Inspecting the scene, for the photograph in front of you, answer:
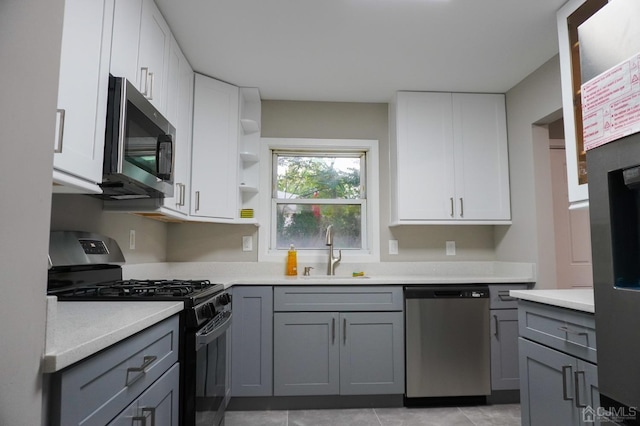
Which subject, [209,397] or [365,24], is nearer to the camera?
[209,397]

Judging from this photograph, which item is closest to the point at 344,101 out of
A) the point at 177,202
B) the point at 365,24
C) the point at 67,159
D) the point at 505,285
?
the point at 365,24

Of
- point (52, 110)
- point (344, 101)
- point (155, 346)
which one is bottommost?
point (155, 346)

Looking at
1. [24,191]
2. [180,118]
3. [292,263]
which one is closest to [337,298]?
[292,263]

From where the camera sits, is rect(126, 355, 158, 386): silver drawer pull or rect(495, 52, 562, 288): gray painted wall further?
rect(495, 52, 562, 288): gray painted wall

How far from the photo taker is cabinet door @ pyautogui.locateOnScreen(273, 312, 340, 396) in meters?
2.61

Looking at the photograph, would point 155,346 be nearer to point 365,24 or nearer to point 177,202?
point 177,202

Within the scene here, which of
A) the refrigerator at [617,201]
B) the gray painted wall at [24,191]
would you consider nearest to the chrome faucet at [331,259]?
the refrigerator at [617,201]

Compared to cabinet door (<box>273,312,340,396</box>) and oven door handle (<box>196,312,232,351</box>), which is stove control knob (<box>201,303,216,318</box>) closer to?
oven door handle (<box>196,312,232,351</box>)

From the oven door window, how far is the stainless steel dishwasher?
1.30 metres

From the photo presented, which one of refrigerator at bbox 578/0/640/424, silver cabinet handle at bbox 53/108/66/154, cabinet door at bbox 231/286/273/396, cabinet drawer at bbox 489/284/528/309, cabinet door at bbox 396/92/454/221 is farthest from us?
cabinet door at bbox 396/92/454/221

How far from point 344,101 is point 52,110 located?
2.84 metres

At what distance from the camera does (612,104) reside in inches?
42.9

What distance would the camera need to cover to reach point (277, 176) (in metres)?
3.42

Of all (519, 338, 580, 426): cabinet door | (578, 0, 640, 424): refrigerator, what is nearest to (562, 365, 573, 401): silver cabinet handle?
(519, 338, 580, 426): cabinet door
